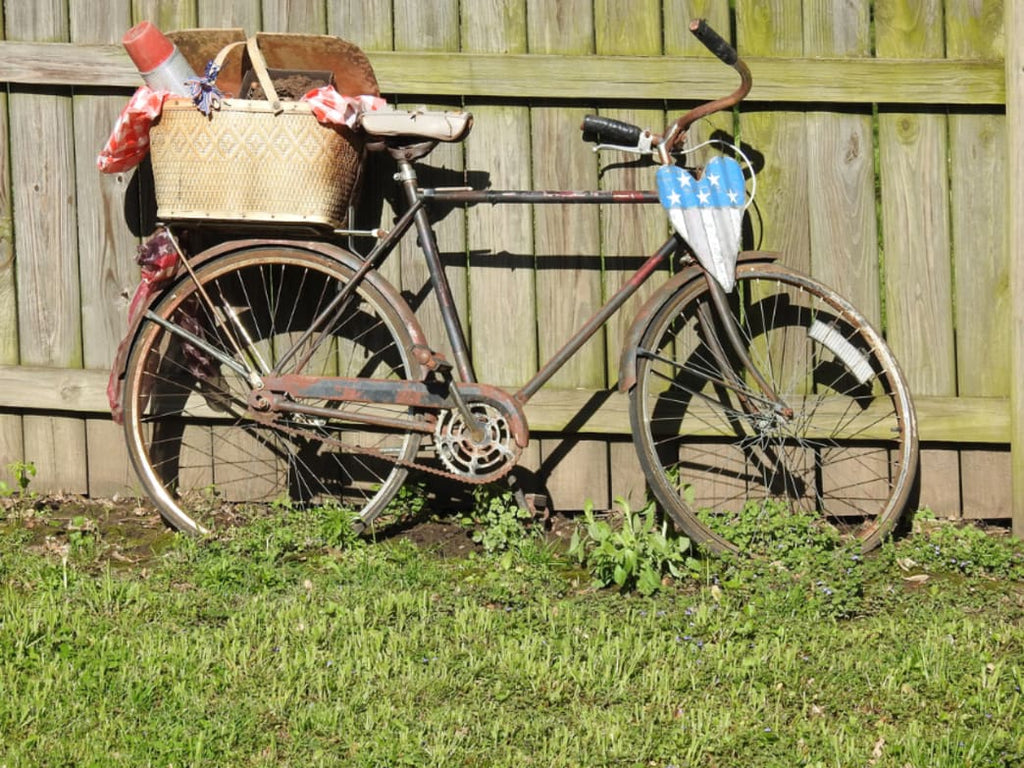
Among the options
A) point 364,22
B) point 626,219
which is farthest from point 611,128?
point 364,22

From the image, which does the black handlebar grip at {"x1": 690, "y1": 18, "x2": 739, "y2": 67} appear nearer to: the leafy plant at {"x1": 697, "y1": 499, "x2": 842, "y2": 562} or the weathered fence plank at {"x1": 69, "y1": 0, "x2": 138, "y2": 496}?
the leafy plant at {"x1": 697, "y1": 499, "x2": 842, "y2": 562}

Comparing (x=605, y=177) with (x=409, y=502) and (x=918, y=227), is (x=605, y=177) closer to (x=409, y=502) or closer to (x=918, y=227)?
(x=918, y=227)

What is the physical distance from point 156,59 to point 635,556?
2.31 m

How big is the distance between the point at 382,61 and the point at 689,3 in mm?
1141

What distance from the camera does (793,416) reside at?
4871 millimetres

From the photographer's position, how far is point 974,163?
5.07 meters

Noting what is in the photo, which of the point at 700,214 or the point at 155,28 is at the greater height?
the point at 155,28

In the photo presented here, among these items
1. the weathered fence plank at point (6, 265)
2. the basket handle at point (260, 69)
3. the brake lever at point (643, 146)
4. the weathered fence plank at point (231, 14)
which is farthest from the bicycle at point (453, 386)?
the weathered fence plank at point (231, 14)

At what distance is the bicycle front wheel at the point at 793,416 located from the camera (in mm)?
5000

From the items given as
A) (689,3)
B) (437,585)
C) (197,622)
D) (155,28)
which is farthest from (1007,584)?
(155,28)

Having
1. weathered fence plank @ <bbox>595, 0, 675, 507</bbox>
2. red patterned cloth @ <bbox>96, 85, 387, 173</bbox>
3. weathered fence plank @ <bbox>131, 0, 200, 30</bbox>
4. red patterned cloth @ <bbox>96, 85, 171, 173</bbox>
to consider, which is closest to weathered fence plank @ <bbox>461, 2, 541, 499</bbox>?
weathered fence plank @ <bbox>595, 0, 675, 507</bbox>

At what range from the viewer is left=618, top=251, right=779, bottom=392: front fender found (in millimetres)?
4652

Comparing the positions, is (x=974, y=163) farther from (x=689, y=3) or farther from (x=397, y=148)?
(x=397, y=148)

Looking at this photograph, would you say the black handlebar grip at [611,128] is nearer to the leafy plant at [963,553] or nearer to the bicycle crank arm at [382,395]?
the bicycle crank arm at [382,395]
